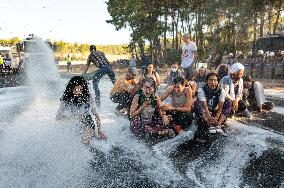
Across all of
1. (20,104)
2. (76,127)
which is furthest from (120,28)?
(76,127)

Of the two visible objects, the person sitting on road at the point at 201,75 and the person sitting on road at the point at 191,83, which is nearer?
the person sitting on road at the point at 191,83

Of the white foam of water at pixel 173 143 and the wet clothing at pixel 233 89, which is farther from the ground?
the wet clothing at pixel 233 89

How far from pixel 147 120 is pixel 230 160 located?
2.00 metres

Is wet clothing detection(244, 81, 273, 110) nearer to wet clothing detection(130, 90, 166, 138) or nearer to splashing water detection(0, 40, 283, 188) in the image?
splashing water detection(0, 40, 283, 188)

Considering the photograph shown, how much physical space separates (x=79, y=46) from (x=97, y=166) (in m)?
83.8

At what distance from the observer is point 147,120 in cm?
768

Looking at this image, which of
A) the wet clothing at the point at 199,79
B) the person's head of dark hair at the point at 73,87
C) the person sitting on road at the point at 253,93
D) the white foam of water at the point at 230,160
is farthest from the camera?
the wet clothing at the point at 199,79

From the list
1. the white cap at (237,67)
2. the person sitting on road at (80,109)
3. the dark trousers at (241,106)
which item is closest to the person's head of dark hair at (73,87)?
the person sitting on road at (80,109)

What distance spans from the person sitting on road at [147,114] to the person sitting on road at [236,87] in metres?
1.44

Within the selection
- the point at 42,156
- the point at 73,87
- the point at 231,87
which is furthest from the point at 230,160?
the point at 42,156

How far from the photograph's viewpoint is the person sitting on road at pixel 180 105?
25.6 feet

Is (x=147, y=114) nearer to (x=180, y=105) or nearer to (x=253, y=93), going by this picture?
(x=180, y=105)

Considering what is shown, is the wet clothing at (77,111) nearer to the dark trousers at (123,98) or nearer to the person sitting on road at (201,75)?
the dark trousers at (123,98)

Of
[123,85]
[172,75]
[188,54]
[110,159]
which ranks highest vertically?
[188,54]
